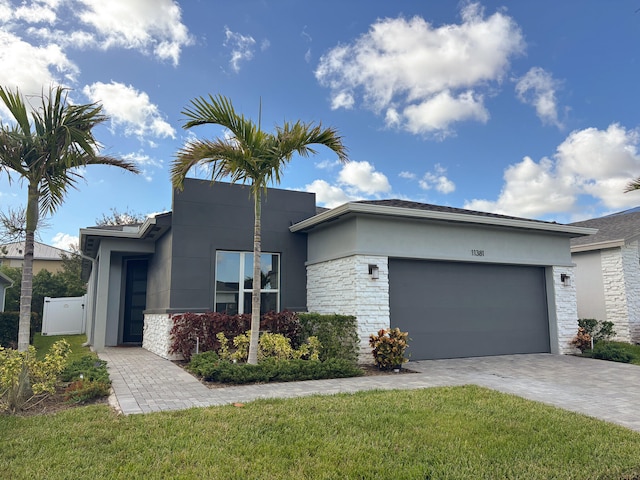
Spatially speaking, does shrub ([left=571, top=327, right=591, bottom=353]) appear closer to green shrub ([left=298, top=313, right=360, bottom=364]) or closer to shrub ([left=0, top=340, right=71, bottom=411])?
green shrub ([left=298, top=313, right=360, bottom=364])

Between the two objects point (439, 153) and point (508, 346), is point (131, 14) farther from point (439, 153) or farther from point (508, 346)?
point (508, 346)

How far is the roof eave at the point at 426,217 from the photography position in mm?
8945

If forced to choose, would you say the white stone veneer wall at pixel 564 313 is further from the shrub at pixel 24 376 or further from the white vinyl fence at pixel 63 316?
the white vinyl fence at pixel 63 316

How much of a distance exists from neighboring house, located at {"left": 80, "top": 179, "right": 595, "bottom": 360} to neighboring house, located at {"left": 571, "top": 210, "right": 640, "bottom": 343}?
2.56 meters

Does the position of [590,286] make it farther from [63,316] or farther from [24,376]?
[63,316]

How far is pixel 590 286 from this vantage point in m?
13.6

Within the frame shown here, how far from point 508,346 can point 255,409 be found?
26.3 ft

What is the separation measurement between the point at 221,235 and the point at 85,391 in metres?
5.36

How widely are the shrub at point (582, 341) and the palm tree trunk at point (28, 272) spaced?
39.6 ft

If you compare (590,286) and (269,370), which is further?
(590,286)

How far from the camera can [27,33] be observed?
8.66m

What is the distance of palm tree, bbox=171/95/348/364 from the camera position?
732 centimetres

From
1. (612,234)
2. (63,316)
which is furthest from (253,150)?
(63,316)

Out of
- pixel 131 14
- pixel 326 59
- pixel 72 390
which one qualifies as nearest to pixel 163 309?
pixel 72 390
